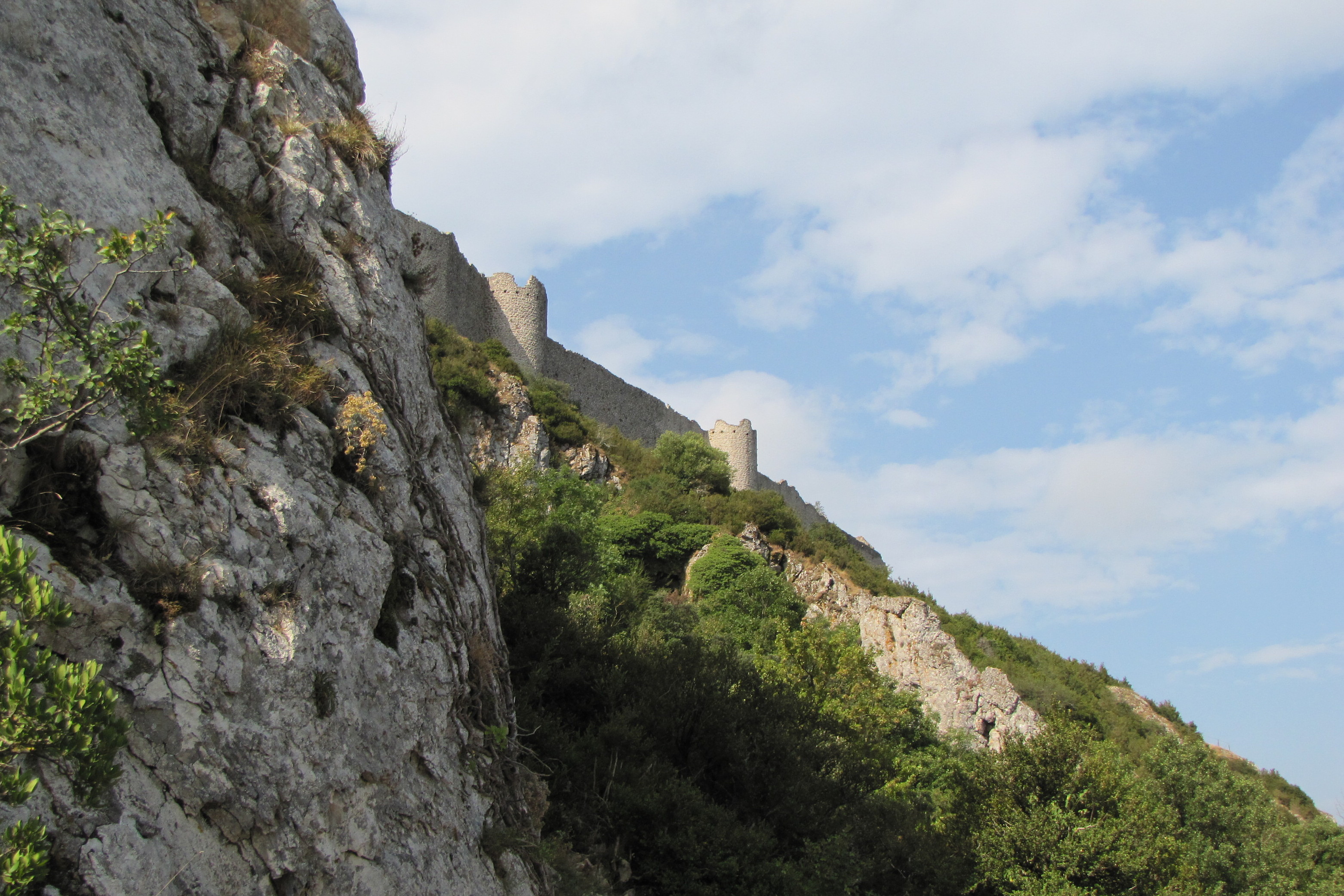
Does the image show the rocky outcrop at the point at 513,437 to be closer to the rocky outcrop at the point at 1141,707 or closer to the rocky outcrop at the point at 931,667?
the rocky outcrop at the point at 931,667

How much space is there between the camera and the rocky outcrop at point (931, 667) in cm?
2853

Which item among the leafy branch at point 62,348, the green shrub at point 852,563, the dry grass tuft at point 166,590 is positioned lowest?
the dry grass tuft at point 166,590

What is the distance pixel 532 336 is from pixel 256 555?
3276cm

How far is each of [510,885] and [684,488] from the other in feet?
92.7

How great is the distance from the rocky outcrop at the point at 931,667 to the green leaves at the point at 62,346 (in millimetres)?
24420

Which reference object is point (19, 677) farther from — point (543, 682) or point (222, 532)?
point (543, 682)

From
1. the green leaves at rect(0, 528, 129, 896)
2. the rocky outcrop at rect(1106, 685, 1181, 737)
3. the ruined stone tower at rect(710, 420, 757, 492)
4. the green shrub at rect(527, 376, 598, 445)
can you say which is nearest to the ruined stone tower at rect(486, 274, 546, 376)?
the green shrub at rect(527, 376, 598, 445)

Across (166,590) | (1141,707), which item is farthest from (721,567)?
(166,590)

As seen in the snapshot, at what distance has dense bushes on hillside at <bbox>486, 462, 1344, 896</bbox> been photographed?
1195cm

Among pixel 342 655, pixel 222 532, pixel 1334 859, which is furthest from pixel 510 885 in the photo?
pixel 1334 859

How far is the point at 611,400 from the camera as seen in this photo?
42.9m

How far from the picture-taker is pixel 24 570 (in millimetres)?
3801

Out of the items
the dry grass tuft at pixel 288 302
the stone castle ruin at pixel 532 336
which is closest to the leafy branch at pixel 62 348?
the dry grass tuft at pixel 288 302

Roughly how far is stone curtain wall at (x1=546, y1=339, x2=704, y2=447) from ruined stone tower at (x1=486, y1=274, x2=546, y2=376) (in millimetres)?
1390
